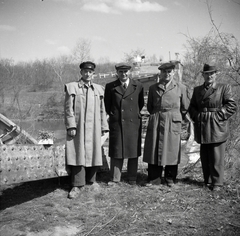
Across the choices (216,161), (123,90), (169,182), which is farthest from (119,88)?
(216,161)

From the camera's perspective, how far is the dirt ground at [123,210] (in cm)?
321

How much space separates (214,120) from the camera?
4.30m

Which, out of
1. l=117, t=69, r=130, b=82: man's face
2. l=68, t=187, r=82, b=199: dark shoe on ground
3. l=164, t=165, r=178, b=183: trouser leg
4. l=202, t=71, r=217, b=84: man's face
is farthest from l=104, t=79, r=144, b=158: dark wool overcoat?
l=202, t=71, r=217, b=84: man's face

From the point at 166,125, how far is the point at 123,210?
153 cm

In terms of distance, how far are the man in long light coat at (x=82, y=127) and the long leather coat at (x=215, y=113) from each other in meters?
1.62

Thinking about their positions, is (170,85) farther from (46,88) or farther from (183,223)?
(46,88)

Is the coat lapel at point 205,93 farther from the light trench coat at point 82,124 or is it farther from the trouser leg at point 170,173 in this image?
the light trench coat at point 82,124

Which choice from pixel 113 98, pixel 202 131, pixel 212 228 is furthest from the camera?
pixel 113 98

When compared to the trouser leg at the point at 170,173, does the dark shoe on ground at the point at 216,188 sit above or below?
below

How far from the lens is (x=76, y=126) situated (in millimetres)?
4438

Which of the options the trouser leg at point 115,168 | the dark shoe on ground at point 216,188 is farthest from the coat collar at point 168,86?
the dark shoe on ground at point 216,188

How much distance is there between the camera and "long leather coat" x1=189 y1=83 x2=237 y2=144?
4281mm

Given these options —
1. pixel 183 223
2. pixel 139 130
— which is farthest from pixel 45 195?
pixel 183 223

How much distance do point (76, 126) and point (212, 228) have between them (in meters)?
2.39
